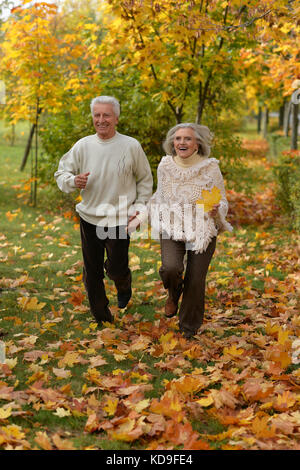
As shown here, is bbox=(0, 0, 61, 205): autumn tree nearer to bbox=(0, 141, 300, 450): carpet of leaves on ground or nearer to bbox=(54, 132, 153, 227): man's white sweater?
bbox=(0, 141, 300, 450): carpet of leaves on ground

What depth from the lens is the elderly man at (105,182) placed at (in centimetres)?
452

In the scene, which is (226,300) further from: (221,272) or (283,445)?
(283,445)

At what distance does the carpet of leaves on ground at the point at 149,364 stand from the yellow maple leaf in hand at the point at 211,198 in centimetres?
112

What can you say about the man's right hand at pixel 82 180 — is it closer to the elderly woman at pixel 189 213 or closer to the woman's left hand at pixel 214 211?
the elderly woman at pixel 189 213

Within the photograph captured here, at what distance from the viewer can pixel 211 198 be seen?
4363 millimetres

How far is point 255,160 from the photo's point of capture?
70.8ft

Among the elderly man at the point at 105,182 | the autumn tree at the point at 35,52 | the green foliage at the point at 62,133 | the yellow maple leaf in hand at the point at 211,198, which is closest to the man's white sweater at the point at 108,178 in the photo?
the elderly man at the point at 105,182

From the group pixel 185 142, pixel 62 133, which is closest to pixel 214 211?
pixel 185 142

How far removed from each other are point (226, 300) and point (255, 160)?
1665cm

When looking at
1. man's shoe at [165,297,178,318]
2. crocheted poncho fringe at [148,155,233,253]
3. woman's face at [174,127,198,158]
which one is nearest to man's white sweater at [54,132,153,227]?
crocheted poncho fringe at [148,155,233,253]

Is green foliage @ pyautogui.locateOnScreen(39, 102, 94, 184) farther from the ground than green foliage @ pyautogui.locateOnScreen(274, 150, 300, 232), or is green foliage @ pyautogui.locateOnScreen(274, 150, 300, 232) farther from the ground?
green foliage @ pyautogui.locateOnScreen(39, 102, 94, 184)

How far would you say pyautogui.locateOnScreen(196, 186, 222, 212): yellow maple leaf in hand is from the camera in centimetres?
434

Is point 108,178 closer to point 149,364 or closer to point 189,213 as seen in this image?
point 189,213

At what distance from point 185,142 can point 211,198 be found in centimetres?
51
